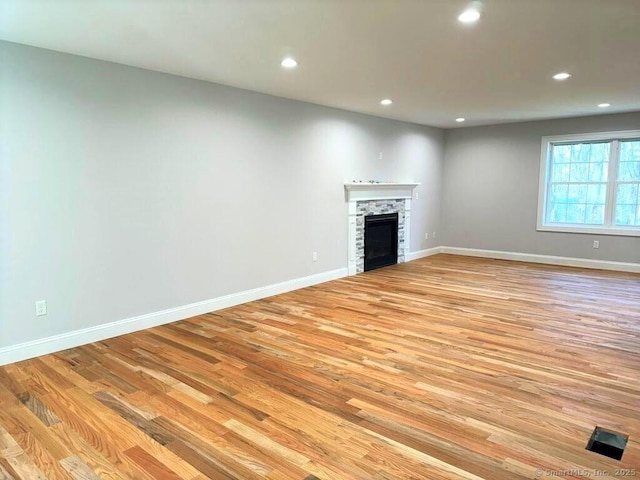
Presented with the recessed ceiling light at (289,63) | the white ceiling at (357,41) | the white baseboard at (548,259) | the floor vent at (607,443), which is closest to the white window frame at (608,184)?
the white baseboard at (548,259)

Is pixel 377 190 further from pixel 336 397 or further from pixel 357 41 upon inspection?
pixel 336 397

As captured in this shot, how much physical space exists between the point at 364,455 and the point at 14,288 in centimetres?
295

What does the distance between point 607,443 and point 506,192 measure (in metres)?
6.23

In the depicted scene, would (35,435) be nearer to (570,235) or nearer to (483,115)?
(483,115)

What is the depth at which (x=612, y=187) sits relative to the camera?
22.0 feet

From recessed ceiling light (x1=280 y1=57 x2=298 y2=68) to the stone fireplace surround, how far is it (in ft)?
8.47

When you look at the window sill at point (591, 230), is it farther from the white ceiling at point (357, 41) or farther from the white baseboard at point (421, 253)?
the white ceiling at point (357, 41)

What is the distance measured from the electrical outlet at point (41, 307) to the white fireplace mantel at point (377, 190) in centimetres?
404

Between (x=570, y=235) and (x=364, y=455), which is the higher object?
(x=570, y=235)

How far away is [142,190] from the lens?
3.93 meters

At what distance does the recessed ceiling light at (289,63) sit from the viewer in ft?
11.7

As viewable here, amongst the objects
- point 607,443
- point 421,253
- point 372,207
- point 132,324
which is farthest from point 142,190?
point 421,253

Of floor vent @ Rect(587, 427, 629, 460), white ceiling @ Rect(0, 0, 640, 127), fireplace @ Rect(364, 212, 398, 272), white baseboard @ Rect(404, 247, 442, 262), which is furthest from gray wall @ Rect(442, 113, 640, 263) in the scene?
floor vent @ Rect(587, 427, 629, 460)

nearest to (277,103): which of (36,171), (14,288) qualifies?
(36,171)
